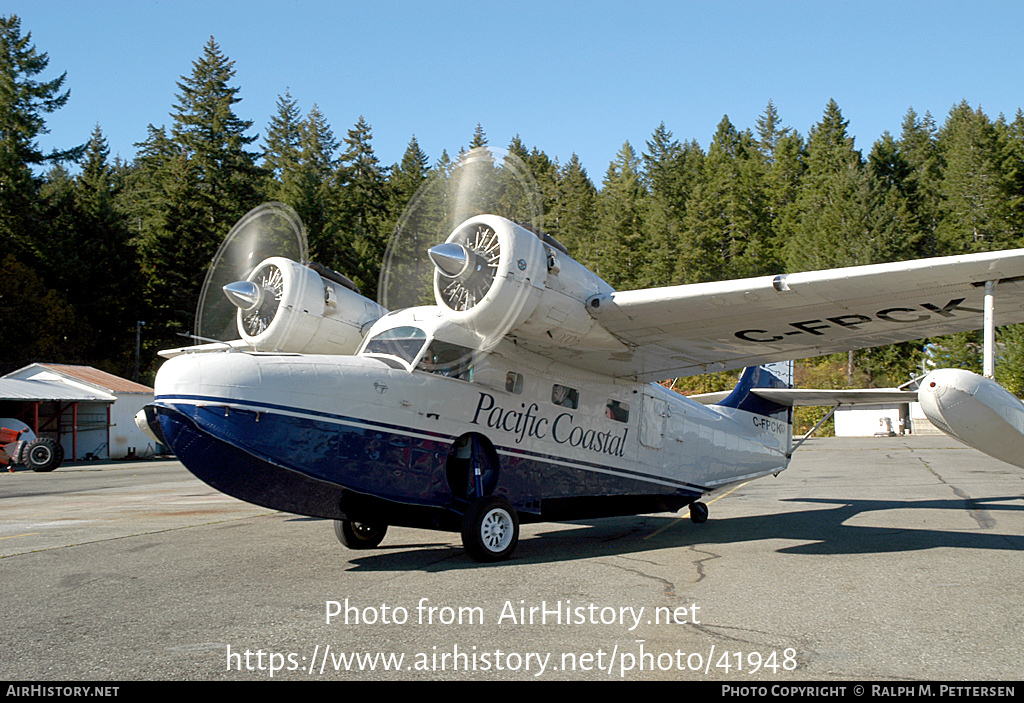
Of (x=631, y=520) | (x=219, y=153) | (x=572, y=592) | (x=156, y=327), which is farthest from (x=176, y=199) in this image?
(x=572, y=592)

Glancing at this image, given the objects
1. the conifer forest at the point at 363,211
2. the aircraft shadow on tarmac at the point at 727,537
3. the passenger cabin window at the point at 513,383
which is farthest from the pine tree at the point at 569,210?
the passenger cabin window at the point at 513,383

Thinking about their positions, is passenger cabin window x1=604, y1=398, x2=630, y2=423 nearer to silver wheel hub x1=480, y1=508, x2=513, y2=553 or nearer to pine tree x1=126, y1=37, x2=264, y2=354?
silver wheel hub x1=480, y1=508, x2=513, y2=553

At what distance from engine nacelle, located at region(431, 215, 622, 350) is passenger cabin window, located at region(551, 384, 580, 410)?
134 cm

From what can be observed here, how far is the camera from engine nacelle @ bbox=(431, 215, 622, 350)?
811cm

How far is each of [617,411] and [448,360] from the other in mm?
3099

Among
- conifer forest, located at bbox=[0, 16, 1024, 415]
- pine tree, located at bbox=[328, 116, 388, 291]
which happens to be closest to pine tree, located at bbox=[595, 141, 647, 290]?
conifer forest, located at bbox=[0, 16, 1024, 415]

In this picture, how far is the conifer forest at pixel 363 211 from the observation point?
48344mm

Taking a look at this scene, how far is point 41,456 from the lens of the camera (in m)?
27.0

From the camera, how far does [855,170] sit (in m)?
66.4

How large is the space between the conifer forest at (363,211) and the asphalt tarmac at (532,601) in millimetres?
23619

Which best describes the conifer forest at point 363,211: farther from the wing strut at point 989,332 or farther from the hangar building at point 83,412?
the wing strut at point 989,332

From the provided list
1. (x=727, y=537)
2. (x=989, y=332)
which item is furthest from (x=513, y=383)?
(x=989, y=332)

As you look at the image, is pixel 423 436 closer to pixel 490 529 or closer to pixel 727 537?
pixel 490 529
